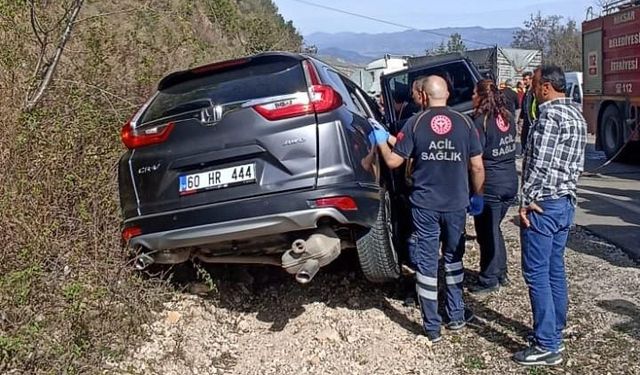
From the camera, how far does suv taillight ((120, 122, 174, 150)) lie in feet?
15.4

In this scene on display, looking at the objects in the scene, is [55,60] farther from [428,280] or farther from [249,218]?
[428,280]

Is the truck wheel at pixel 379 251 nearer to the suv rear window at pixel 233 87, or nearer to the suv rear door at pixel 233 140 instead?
the suv rear door at pixel 233 140

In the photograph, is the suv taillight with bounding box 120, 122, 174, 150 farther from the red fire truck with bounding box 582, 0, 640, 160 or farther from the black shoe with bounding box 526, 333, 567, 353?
the red fire truck with bounding box 582, 0, 640, 160

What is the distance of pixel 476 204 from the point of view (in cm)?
528

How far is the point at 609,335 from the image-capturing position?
4793 millimetres

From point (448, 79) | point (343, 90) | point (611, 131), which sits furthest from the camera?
point (611, 131)

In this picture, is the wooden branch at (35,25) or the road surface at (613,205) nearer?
the wooden branch at (35,25)

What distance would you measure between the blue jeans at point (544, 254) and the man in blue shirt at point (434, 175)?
0.53 m

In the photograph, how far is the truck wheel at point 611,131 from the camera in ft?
47.5

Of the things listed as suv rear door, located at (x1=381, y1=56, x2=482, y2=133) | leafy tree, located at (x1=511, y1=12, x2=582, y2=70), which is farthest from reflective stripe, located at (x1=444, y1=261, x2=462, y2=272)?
leafy tree, located at (x1=511, y1=12, x2=582, y2=70)

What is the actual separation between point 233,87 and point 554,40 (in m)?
54.8

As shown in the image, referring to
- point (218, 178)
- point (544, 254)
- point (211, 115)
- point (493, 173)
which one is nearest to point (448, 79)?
point (493, 173)

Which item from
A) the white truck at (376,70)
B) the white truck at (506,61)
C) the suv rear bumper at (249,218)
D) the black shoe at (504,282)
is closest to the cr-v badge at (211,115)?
the suv rear bumper at (249,218)

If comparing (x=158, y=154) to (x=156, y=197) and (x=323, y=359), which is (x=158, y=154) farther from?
(x=323, y=359)
